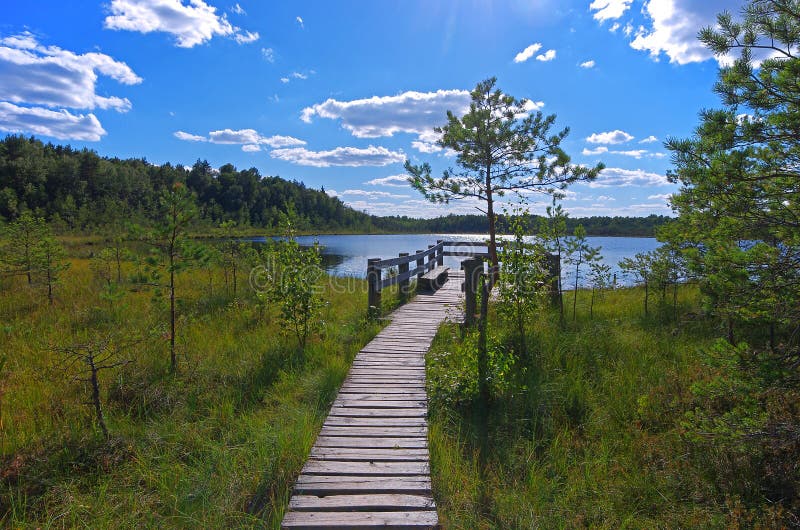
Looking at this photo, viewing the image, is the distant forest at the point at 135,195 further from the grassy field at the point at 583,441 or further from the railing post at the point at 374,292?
the grassy field at the point at 583,441

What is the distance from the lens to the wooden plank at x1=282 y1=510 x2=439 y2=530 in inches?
110

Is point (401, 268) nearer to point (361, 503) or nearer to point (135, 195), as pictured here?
point (361, 503)

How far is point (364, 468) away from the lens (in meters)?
3.47

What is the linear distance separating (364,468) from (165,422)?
7.98ft

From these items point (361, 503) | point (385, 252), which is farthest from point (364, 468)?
point (385, 252)

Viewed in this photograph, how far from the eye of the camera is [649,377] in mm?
5352

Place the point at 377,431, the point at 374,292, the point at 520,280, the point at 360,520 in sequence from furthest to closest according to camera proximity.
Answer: the point at 374,292, the point at 520,280, the point at 377,431, the point at 360,520

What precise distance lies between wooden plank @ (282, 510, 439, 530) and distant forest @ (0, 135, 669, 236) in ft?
16.3

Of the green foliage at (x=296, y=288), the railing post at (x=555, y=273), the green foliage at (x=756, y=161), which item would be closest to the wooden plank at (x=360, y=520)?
the green foliage at (x=756, y=161)

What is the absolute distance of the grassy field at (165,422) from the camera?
10.4 ft

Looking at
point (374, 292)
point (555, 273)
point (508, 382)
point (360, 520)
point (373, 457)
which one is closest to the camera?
point (360, 520)

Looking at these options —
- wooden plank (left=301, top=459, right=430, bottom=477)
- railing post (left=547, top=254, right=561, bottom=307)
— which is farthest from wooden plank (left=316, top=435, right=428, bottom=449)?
railing post (left=547, top=254, right=561, bottom=307)

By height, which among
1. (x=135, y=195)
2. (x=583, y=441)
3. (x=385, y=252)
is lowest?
(x=583, y=441)

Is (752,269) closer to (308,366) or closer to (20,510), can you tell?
(308,366)
